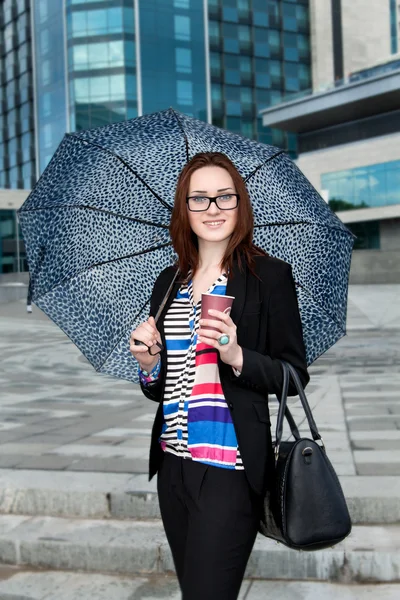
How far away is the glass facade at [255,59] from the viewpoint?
6850 centimetres

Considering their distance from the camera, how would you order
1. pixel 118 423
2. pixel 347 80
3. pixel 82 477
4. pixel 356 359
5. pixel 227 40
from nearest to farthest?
pixel 82 477
pixel 118 423
pixel 356 359
pixel 347 80
pixel 227 40

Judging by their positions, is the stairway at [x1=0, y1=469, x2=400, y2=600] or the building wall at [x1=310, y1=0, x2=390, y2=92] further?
the building wall at [x1=310, y1=0, x2=390, y2=92]

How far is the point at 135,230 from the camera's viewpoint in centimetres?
299

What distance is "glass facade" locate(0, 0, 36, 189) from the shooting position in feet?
237

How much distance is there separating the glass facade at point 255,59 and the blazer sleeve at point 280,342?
6753 centimetres

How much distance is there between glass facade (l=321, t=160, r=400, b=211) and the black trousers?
163ft

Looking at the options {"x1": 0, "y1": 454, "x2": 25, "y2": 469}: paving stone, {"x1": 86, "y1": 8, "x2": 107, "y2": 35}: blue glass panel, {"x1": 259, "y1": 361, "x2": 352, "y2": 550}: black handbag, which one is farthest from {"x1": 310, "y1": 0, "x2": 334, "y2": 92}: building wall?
{"x1": 259, "y1": 361, "x2": 352, "y2": 550}: black handbag

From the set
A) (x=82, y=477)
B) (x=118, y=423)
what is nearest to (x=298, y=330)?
(x=82, y=477)

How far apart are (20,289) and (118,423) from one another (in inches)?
1191

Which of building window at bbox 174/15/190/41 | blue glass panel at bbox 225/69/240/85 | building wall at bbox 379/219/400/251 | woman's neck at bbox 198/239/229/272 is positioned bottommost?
woman's neck at bbox 198/239/229/272

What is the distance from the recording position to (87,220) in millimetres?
3041

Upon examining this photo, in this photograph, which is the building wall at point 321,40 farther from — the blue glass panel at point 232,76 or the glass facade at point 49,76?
the glass facade at point 49,76

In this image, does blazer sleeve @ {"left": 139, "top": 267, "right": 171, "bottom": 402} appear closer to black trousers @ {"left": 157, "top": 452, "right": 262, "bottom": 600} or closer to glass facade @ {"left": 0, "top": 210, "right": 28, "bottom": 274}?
black trousers @ {"left": 157, "top": 452, "right": 262, "bottom": 600}

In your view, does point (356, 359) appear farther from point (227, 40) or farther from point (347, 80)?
point (227, 40)
